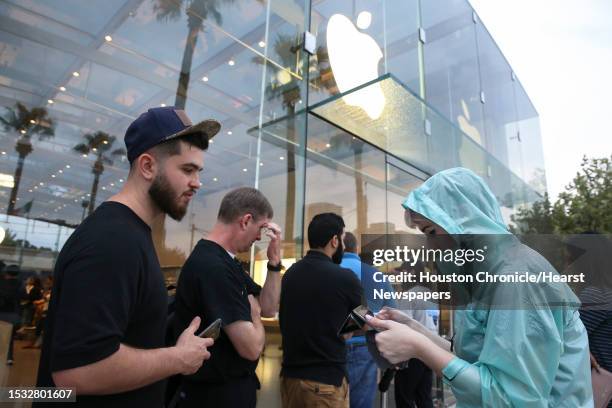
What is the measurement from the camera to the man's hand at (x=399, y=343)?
1.29 m

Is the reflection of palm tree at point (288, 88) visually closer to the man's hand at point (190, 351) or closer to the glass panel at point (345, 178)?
the glass panel at point (345, 178)

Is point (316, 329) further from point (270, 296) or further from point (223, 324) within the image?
point (223, 324)

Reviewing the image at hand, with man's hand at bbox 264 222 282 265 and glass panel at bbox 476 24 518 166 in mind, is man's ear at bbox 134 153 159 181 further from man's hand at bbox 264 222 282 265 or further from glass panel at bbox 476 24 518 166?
glass panel at bbox 476 24 518 166

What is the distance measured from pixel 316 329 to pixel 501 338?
5.78ft

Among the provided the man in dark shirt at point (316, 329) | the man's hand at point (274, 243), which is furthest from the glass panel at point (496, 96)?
the man's hand at point (274, 243)

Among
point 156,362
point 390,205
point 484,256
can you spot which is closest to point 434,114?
point 390,205

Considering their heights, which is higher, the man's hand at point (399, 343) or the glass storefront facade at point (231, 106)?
the glass storefront facade at point (231, 106)

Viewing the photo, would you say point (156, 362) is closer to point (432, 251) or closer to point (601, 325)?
point (432, 251)

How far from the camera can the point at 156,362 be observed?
1237 millimetres

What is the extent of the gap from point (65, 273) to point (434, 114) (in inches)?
281

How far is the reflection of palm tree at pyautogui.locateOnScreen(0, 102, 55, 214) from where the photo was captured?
3.21 meters

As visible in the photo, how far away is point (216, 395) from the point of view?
1.90 meters

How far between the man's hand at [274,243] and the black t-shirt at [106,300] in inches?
52.6

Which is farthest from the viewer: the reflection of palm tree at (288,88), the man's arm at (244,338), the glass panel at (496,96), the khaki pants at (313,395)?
the glass panel at (496,96)
